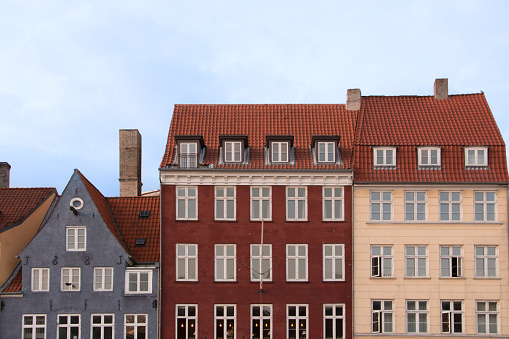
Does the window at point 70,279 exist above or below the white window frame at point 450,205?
below

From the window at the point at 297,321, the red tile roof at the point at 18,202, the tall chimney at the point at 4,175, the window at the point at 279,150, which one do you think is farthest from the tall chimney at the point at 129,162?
the window at the point at 297,321

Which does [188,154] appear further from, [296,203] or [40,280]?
[40,280]

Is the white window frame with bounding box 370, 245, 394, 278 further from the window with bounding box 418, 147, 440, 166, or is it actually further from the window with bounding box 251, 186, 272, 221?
the window with bounding box 251, 186, 272, 221

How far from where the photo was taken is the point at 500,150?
38.6 m

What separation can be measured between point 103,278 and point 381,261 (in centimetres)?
1585

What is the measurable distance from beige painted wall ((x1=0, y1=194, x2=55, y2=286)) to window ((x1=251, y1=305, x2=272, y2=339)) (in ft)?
47.1

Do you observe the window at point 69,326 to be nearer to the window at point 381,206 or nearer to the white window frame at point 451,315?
the window at point 381,206

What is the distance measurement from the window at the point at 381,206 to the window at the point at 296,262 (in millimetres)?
4449

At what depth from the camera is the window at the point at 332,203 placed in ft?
125

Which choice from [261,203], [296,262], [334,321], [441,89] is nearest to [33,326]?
[261,203]

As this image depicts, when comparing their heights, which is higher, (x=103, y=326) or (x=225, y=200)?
(x=225, y=200)

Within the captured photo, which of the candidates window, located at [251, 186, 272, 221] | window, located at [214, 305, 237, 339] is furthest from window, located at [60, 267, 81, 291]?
window, located at [251, 186, 272, 221]

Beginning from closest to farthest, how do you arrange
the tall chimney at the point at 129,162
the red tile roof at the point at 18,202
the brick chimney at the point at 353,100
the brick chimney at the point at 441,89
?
1. the red tile roof at the point at 18,202
2. the brick chimney at the point at 353,100
3. the brick chimney at the point at 441,89
4. the tall chimney at the point at 129,162

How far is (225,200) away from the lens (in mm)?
38156
